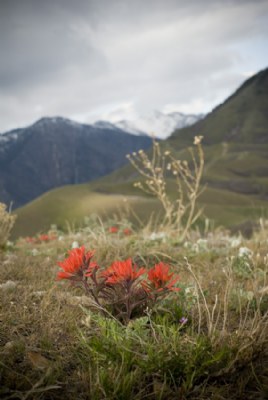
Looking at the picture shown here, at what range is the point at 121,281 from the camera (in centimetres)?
210

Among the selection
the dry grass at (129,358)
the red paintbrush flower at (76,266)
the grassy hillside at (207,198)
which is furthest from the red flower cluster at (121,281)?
the grassy hillside at (207,198)

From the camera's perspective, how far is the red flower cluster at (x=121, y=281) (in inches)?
81.7

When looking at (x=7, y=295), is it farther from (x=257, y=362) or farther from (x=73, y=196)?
(x=73, y=196)

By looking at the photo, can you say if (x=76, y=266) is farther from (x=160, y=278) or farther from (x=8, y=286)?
(x=8, y=286)

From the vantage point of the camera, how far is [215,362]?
5.69 feet

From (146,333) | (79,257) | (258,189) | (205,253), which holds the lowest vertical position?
(258,189)

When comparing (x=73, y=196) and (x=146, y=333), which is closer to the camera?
(x=146, y=333)

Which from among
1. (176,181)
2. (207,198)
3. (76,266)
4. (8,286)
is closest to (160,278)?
(76,266)

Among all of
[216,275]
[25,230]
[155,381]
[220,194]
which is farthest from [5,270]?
[220,194]

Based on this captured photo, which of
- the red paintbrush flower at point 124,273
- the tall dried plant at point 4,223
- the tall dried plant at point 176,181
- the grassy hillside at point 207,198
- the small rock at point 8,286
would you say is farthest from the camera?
the grassy hillside at point 207,198

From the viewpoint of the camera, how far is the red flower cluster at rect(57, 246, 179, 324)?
2.07 metres

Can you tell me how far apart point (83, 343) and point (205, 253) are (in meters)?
2.61

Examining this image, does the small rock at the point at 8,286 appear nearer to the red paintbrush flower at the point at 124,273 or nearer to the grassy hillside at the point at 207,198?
the red paintbrush flower at the point at 124,273

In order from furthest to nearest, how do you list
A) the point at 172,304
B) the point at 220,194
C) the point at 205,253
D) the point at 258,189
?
A: the point at 258,189, the point at 220,194, the point at 205,253, the point at 172,304
